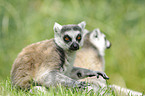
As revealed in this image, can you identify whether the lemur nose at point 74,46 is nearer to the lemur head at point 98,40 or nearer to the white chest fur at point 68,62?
the white chest fur at point 68,62

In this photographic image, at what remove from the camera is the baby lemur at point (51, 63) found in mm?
3686

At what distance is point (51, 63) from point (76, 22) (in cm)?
502

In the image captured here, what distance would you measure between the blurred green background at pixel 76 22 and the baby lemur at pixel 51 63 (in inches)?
166

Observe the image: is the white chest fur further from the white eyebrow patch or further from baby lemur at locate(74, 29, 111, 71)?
baby lemur at locate(74, 29, 111, 71)

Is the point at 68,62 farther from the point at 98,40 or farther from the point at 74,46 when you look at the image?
the point at 98,40

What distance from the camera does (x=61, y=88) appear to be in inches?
135

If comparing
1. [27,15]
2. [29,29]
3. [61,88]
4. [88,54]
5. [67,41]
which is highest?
[27,15]

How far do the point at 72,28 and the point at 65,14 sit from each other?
4729 millimetres

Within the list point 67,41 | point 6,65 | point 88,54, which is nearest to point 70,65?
point 67,41

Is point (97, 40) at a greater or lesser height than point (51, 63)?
greater

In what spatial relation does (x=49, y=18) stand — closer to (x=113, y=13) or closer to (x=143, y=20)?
(x=113, y=13)

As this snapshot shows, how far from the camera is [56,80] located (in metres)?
3.64

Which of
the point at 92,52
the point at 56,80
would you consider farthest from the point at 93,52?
the point at 56,80

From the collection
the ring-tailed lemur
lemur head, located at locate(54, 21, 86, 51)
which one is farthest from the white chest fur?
the ring-tailed lemur
